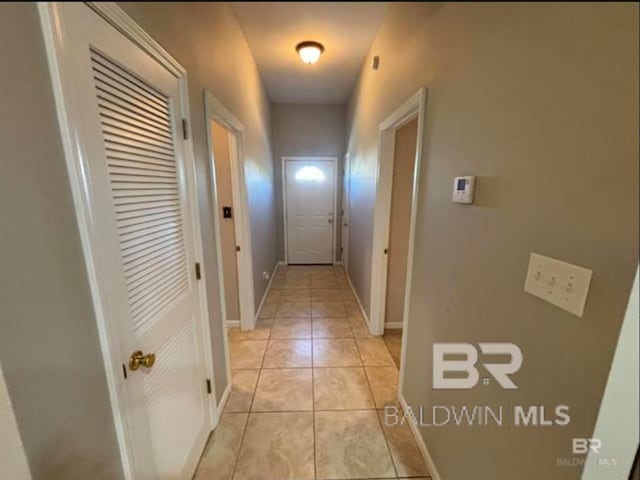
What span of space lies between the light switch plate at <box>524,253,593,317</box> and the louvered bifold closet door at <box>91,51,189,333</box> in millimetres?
1192

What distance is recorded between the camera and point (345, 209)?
4488mm

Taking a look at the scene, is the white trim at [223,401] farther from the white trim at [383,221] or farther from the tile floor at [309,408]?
the white trim at [383,221]

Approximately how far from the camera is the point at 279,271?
468 cm

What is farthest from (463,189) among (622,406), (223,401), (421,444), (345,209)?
(345,209)

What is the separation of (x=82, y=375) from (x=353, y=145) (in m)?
3.51

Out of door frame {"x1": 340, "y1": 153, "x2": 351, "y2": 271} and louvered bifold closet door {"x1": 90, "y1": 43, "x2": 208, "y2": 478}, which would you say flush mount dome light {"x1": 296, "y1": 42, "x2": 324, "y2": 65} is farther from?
door frame {"x1": 340, "y1": 153, "x2": 351, "y2": 271}

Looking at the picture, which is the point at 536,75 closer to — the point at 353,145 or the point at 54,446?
the point at 54,446

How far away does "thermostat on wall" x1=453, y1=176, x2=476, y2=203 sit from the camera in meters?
0.97

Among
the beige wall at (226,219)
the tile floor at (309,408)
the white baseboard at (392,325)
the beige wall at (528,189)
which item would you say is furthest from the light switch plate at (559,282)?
the beige wall at (226,219)

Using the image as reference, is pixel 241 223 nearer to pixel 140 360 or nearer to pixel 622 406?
pixel 140 360

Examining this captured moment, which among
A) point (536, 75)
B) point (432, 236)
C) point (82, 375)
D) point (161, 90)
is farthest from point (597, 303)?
point (161, 90)

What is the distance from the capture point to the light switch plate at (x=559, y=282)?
61 cm

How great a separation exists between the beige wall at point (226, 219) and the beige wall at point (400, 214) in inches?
59.2

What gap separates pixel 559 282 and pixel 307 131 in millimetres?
4465
